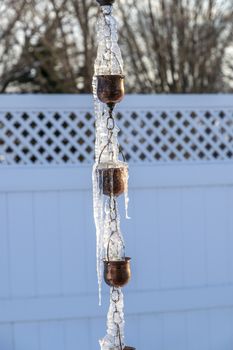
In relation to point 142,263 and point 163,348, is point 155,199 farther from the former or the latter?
point 163,348

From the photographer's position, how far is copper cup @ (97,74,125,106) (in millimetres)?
2008

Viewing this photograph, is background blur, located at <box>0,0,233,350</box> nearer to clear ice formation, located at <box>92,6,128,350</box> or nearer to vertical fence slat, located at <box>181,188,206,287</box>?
vertical fence slat, located at <box>181,188,206,287</box>

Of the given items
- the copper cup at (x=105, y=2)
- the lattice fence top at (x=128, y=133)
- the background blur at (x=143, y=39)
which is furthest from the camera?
the background blur at (x=143, y=39)

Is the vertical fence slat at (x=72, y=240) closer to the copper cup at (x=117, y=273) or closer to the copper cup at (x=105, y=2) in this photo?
the copper cup at (x=117, y=273)

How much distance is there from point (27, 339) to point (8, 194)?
749 mm

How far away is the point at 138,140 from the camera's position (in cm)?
374

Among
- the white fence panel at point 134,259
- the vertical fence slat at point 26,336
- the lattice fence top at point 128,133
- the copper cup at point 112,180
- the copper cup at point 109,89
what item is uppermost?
the copper cup at point 109,89

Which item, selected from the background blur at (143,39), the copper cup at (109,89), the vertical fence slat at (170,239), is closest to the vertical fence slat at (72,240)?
the vertical fence slat at (170,239)

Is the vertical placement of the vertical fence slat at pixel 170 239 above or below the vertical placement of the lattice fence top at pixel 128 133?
Result: below

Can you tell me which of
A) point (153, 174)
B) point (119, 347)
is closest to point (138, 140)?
point (153, 174)

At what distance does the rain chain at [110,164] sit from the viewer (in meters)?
2.02

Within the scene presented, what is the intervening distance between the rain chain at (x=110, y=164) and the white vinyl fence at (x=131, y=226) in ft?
4.54

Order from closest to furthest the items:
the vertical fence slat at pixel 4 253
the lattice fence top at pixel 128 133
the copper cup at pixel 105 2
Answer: the copper cup at pixel 105 2
the vertical fence slat at pixel 4 253
the lattice fence top at pixel 128 133

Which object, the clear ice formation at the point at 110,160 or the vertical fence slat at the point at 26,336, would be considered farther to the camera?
the vertical fence slat at the point at 26,336
